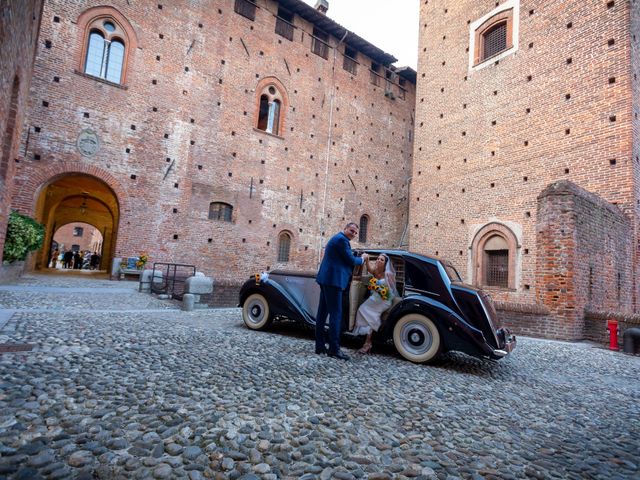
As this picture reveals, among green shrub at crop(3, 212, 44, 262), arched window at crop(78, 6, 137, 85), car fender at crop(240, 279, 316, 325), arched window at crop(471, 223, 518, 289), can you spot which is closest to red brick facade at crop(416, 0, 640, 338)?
arched window at crop(471, 223, 518, 289)

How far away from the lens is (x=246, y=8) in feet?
56.0

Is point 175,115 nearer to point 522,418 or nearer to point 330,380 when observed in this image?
point 330,380

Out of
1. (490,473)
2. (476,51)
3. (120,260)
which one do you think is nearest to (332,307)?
(490,473)

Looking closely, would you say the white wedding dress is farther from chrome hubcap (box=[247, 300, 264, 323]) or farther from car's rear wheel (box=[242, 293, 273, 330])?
chrome hubcap (box=[247, 300, 264, 323])

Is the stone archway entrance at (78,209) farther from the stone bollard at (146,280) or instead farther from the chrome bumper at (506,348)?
the chrome bumper at (506,348)

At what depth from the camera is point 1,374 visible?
2.57 metres

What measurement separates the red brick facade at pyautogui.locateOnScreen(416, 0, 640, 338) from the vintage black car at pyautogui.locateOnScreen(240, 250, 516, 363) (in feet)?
14.8

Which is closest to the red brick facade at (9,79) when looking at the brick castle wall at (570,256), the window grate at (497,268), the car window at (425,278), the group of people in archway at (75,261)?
the car window at (425,278)

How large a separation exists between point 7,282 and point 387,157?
19.1 meters

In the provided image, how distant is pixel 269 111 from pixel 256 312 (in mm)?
14607

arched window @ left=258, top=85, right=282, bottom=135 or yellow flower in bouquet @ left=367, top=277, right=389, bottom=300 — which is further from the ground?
arched window @ left=258, top=85, right=282, bottom=135

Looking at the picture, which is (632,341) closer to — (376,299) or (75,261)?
(376,299)

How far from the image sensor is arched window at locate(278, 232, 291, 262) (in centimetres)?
1777

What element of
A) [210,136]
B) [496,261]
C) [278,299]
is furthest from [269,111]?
[278,299]
